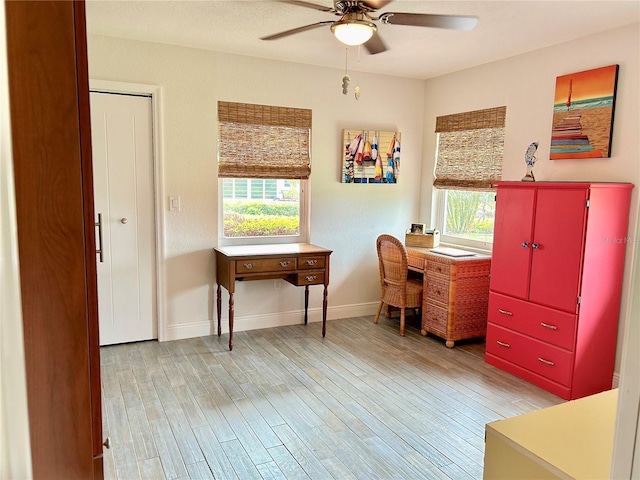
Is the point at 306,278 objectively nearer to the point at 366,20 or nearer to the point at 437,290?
the point at 437,290

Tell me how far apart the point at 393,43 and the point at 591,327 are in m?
2.46

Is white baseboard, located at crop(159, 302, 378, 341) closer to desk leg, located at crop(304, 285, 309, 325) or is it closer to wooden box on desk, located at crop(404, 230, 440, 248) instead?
desk leg, located at crop(304, 285, 309, 325)

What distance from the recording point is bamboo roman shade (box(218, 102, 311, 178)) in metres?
4.14

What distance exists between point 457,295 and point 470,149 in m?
1.40

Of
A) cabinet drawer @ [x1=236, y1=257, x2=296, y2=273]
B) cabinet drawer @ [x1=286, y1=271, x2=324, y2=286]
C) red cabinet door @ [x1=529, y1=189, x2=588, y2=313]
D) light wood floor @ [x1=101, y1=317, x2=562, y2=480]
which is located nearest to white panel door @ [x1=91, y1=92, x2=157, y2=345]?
light wood floor @ [x1=101, y1=317, x2=562, y2=480]

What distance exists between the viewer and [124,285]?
3.94 m

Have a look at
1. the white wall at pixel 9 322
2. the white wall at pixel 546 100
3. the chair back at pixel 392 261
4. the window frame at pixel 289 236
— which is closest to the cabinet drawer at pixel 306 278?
the window frame at pixel 289 236

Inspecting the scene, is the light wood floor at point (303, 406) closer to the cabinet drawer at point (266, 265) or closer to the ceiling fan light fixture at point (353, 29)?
the cabinet drawer at point (266, 265)

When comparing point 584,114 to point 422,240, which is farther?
point 422,240

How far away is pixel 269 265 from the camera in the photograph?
3.94 metres

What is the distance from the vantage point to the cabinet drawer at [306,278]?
4.08 meters

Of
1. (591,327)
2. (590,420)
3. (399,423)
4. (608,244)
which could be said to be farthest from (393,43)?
(590,420)

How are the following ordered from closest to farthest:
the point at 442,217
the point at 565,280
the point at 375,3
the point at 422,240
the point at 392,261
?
the point at 375,3
the point at 565,280
the point at 392,261
the point at 422,240
the point at 442,217

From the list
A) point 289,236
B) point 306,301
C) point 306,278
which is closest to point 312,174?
point 289,236
